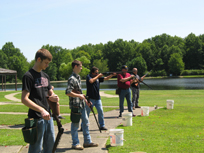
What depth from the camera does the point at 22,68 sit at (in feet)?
329

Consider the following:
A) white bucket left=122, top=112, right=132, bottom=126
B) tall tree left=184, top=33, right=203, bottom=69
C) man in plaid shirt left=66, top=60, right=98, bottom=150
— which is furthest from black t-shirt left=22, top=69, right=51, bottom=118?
tall tree left=184, top=33, right=203, bottom=69

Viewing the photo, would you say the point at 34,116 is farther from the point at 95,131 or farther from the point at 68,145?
the point at 95,131

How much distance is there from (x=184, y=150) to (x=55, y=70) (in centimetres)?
10021

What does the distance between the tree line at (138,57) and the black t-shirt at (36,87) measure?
94008 mm

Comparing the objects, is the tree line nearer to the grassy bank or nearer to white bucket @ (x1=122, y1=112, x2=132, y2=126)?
the grassy bank

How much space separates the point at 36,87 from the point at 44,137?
882mm

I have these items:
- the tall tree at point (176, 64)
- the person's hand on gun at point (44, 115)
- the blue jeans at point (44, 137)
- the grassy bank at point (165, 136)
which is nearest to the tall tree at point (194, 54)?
the tall tree at point (176, 64)

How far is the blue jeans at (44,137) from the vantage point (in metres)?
3.86

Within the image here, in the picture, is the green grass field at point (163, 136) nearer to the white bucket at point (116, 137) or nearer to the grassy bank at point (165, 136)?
the grassy bank at point (165, 136)

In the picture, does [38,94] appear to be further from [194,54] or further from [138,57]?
[194,54]

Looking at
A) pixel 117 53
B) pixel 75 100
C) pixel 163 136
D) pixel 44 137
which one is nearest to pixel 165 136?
pixel 163 136

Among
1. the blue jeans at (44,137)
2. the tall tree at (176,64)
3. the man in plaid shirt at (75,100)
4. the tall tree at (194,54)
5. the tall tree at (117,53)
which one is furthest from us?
the tall tree at (117,53)

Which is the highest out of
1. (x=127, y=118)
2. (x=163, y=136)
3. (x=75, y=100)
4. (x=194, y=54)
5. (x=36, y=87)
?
(x=194, y=54)

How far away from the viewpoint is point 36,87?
3.83 metres
